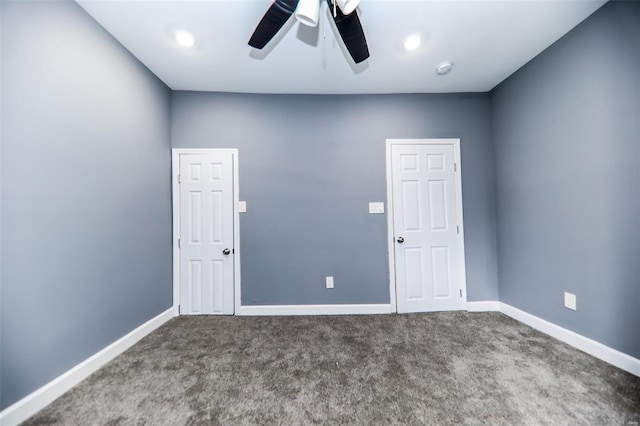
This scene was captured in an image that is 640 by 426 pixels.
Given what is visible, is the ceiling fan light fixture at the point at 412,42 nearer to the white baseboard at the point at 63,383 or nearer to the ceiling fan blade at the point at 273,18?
the ceiling fan blade at the point at 273,18

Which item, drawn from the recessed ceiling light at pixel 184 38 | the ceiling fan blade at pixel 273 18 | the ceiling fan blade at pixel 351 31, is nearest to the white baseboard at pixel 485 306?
the ceiling fan blade at pixel 351 31

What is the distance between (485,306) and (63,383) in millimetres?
3759

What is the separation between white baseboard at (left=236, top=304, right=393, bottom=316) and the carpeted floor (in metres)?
0.36

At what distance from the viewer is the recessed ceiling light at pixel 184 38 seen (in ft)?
5.78

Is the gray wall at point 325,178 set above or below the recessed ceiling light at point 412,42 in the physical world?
below

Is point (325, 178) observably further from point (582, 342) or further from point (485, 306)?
point (582, 342)

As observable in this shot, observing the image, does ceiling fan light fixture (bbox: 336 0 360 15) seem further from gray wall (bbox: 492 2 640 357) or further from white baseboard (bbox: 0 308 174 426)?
white baseboard (bbox: 0 308 174 426)

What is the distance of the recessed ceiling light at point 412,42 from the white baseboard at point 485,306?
2.77m

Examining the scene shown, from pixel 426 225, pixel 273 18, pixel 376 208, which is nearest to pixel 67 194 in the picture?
pixel 273 18

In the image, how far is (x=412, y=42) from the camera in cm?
187

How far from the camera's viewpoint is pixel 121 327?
73.4 inches

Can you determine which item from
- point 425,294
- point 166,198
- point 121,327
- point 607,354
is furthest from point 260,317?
point 607,354

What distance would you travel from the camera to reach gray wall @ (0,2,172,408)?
4.00 feet

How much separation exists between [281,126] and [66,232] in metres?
2.08
